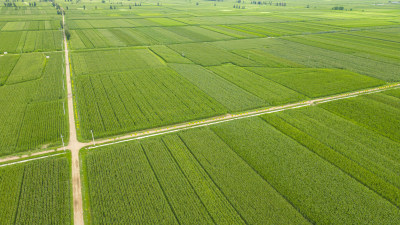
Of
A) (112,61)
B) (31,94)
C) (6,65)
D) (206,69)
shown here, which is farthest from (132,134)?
(6,65)

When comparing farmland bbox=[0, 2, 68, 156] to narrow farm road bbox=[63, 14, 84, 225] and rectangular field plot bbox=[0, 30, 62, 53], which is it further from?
narrow farm road bbox=[63, 14, 84, 225]

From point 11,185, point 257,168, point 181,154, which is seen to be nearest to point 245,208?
point 257,168

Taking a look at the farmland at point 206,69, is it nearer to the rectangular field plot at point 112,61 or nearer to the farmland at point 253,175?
the rectangular field plot at point 112,61

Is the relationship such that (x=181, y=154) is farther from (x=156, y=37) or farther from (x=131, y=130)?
(x=156, y=37)

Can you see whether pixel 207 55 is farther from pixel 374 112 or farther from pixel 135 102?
pixel 374 112

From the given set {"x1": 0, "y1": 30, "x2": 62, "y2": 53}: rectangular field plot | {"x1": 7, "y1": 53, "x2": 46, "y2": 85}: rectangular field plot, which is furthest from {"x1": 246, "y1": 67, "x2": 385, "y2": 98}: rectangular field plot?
{"x1": 0, "y1": 30, "x2": 62, "y2": 53}: rectangular field plot
